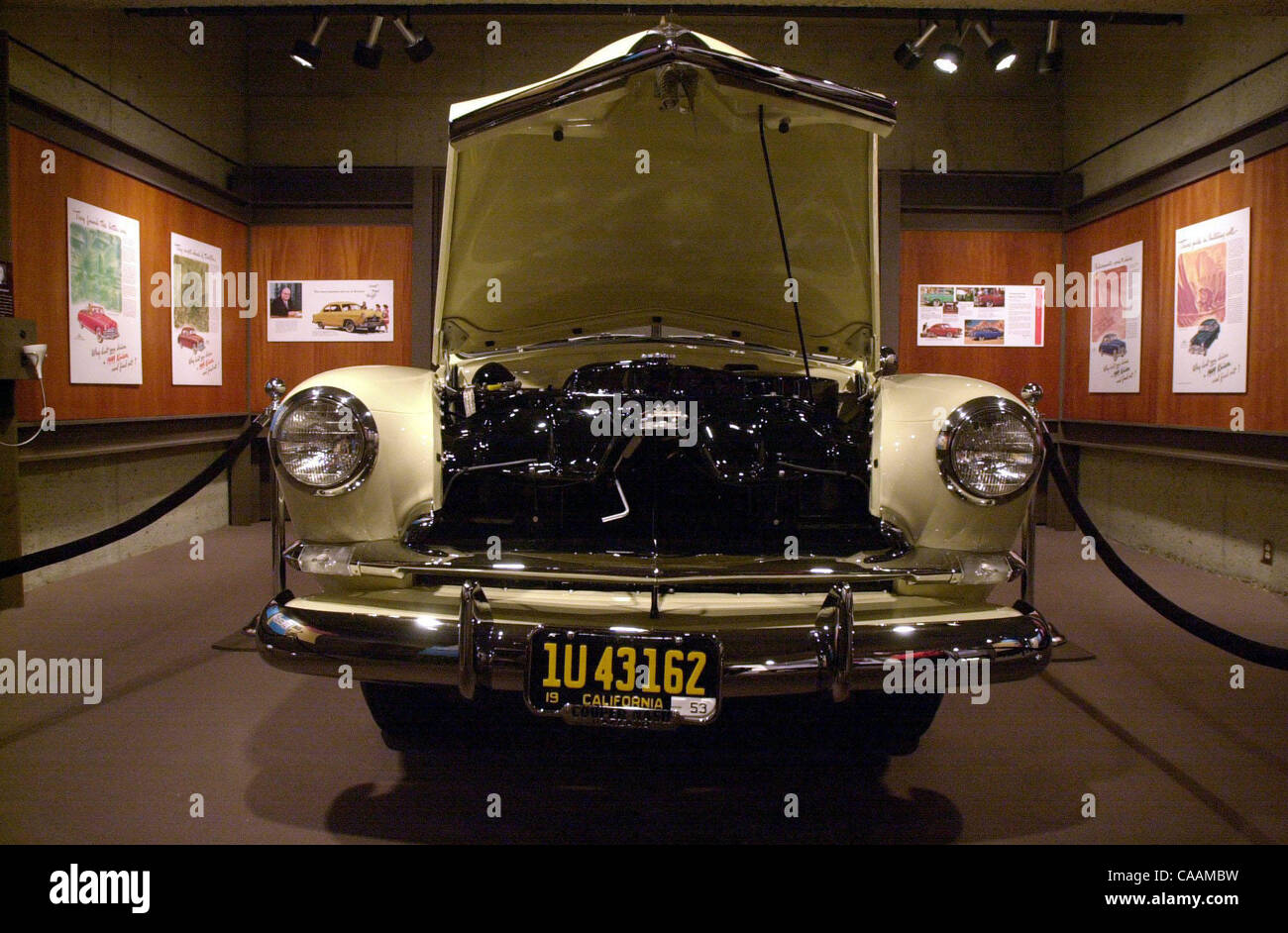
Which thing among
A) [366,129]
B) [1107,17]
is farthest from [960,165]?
[366,129]

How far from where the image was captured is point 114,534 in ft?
8.22

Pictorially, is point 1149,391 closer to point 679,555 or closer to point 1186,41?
point 1186,41

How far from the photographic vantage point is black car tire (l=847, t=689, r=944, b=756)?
217 cm

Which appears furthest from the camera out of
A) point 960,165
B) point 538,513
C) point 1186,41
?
point 960,165

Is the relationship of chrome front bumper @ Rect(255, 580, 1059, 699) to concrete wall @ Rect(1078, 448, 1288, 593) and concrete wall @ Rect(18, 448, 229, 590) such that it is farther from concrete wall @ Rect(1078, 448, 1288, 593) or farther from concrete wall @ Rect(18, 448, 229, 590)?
concrete wall @ Rect(1078, 448, 1288, 593)

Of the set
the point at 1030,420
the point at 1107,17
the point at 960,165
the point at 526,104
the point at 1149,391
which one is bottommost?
the point at 1030,420

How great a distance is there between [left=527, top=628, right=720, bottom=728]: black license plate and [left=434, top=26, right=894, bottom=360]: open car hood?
4.40 ft

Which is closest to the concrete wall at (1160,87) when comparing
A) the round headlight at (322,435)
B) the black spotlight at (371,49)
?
the round headlight at (322,435)

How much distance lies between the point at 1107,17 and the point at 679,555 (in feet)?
17.5

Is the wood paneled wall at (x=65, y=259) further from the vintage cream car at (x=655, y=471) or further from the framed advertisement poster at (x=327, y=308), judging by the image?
the vintage cream car at (x=655, y=471)

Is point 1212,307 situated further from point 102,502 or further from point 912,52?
point 102,502

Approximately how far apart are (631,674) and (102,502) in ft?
14.7

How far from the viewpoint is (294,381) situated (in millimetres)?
6367

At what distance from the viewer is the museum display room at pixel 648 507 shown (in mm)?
1592
